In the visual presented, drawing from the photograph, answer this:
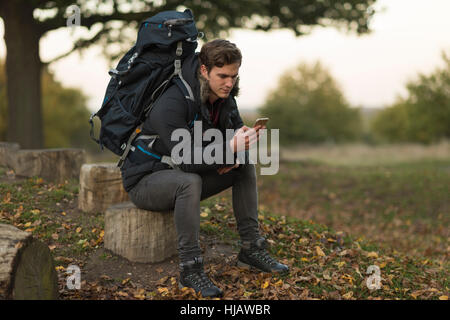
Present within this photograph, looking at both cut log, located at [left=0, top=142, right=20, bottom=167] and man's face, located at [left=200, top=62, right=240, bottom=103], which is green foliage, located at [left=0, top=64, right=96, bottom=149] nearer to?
cut log, located at [left=0, top=142, right=20, bottom=167]

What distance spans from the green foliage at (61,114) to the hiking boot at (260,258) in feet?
74.4

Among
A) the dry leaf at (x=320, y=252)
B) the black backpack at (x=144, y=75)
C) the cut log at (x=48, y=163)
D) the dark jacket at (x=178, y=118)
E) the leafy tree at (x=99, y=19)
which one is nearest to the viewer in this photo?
the dark jacket at (x=178, y=118)

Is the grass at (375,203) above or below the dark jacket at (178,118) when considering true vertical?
below

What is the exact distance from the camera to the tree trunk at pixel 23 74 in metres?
10.9

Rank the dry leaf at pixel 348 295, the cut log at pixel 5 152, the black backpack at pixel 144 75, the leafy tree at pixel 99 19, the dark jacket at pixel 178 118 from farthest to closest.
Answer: the leafy tree at pixel 99 19, the cut log at pixel 5 152, the dry leaf at pixel 348 295, the black backpack at pixel 144 75, the dark jacket at pixel 178 118

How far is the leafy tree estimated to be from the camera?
10.8 m

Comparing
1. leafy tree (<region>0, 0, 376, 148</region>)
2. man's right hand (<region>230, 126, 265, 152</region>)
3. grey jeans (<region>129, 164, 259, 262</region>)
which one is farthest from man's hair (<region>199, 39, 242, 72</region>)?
leafy tree (<region>0, 0, 376, 148</region>)

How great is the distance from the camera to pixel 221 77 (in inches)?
147

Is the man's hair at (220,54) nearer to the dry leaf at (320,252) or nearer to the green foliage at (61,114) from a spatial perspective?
the dry leaf at (320,252)

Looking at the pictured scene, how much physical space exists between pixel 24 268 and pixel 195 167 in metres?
1.39

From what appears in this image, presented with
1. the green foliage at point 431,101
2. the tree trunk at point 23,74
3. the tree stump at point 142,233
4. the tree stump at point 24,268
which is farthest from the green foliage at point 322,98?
the tree stump at point 24,268

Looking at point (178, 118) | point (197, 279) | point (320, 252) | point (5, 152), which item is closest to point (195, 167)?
point (178, 118)

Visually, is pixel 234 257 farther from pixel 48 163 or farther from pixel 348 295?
pixel 48 163

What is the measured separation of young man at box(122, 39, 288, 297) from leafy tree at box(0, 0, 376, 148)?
7.30 metres
